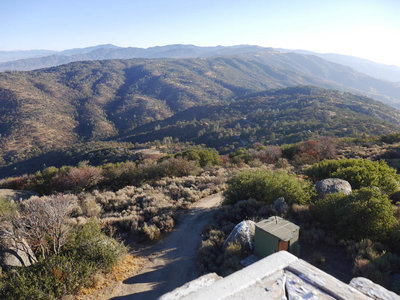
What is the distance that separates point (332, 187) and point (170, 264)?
7.79 metres

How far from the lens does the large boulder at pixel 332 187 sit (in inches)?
400

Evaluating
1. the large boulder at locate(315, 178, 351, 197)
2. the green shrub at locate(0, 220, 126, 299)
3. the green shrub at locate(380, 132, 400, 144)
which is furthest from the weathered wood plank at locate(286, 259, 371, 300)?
the green shrub at locate(380, 132, 400, 144)

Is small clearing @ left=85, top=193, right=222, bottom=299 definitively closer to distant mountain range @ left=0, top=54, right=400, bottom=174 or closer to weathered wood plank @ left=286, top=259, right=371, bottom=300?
weathered wood plank @ left=286, top=259, right=371, bottom=300

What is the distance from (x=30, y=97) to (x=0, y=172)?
58.9 meters

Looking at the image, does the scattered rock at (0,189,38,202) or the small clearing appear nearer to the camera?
the small clearing

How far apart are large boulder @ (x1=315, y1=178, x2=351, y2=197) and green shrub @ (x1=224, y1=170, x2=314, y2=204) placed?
413 mm

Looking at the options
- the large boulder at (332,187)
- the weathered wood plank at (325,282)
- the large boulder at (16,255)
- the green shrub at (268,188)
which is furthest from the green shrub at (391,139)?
the large boulder at (16,255)

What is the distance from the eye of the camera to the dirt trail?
22.9 ft

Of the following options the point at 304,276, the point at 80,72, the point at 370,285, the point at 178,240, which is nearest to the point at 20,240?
the point at 178,240

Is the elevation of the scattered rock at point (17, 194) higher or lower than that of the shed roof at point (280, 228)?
lower

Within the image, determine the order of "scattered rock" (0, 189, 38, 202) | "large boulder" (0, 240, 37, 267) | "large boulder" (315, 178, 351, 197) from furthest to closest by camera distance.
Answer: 1. "scattered rock" (0, 189, 38, 202)
2. "large boulder" (315, 178, 351, 197)
3. "large boulder" (0, 240, 37, 267)

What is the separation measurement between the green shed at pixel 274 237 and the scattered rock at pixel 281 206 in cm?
221

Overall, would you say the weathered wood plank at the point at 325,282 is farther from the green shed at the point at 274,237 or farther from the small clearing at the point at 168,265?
the small clearing at the point at 168,265

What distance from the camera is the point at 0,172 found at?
196 feet
